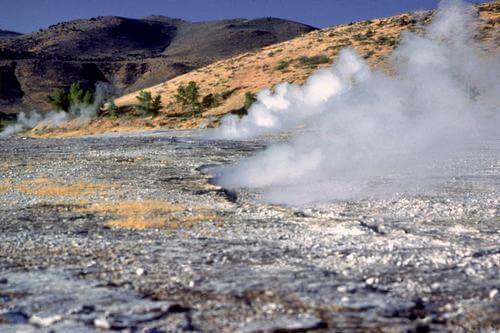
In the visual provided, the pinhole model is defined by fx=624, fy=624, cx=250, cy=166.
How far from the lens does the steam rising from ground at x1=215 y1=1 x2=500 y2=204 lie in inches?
645

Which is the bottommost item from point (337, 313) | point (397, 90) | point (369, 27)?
point (337, 313)

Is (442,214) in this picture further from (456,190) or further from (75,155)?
(75,155)

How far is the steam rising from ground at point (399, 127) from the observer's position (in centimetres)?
1638

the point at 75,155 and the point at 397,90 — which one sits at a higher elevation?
the point at 397,90

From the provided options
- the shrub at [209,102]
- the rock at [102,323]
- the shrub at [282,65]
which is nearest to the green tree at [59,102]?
the shrub at [209,102]

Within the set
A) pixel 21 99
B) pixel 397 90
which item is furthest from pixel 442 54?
pixel 21 99

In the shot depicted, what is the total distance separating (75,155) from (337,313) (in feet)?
70.4

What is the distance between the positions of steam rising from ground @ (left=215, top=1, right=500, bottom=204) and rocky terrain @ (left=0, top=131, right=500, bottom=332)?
2.50m

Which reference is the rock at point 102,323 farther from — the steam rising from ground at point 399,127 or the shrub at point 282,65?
the shrub at point 282,65

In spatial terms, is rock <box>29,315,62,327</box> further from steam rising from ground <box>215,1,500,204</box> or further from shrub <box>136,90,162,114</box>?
shrub <box>136,90,162,114</box>

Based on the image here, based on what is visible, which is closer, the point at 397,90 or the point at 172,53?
the point at 397,90

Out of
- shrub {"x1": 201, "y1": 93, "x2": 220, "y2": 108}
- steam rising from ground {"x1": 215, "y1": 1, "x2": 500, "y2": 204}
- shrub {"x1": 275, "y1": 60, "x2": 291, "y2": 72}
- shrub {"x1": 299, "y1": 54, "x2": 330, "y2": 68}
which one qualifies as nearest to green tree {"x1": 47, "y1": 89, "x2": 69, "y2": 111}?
shrub {"x1": 201, "y1": 93, "x2": 220, "y2": 108}

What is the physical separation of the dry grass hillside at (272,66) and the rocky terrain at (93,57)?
1717 inches

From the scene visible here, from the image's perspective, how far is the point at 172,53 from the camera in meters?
174
